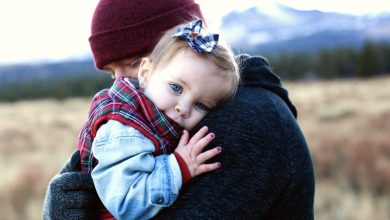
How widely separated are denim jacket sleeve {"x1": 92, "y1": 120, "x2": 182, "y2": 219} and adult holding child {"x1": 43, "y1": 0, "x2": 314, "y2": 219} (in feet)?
0.18

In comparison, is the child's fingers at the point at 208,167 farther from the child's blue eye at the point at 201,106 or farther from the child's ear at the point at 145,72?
the child's ear at the point at 145,72

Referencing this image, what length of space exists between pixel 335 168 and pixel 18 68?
103 metres

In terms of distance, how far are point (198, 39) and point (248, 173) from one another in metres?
0.46

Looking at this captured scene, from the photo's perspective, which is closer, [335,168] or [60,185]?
[60,185]

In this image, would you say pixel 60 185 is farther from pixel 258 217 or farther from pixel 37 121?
pixel 37 121

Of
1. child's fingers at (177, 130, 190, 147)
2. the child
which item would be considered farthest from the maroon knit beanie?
child's fingers at (177, 130, 190, 147)

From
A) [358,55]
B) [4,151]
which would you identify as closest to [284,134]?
[4,151]

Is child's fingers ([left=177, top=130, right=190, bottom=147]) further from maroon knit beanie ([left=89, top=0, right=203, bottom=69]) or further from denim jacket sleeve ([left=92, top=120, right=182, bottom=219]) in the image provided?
maroon knit beanie ([left=89, top=0, right=203, bottom=69])

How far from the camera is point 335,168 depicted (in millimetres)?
7566

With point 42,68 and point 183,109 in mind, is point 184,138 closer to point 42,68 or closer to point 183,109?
point 183,109

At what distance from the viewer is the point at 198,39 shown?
1.67 meters

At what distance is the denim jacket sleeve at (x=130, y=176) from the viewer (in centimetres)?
150

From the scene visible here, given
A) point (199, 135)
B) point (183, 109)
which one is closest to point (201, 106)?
point (183, 109)

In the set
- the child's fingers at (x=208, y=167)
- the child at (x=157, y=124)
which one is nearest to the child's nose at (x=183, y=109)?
the child at (x=157, y=124)
